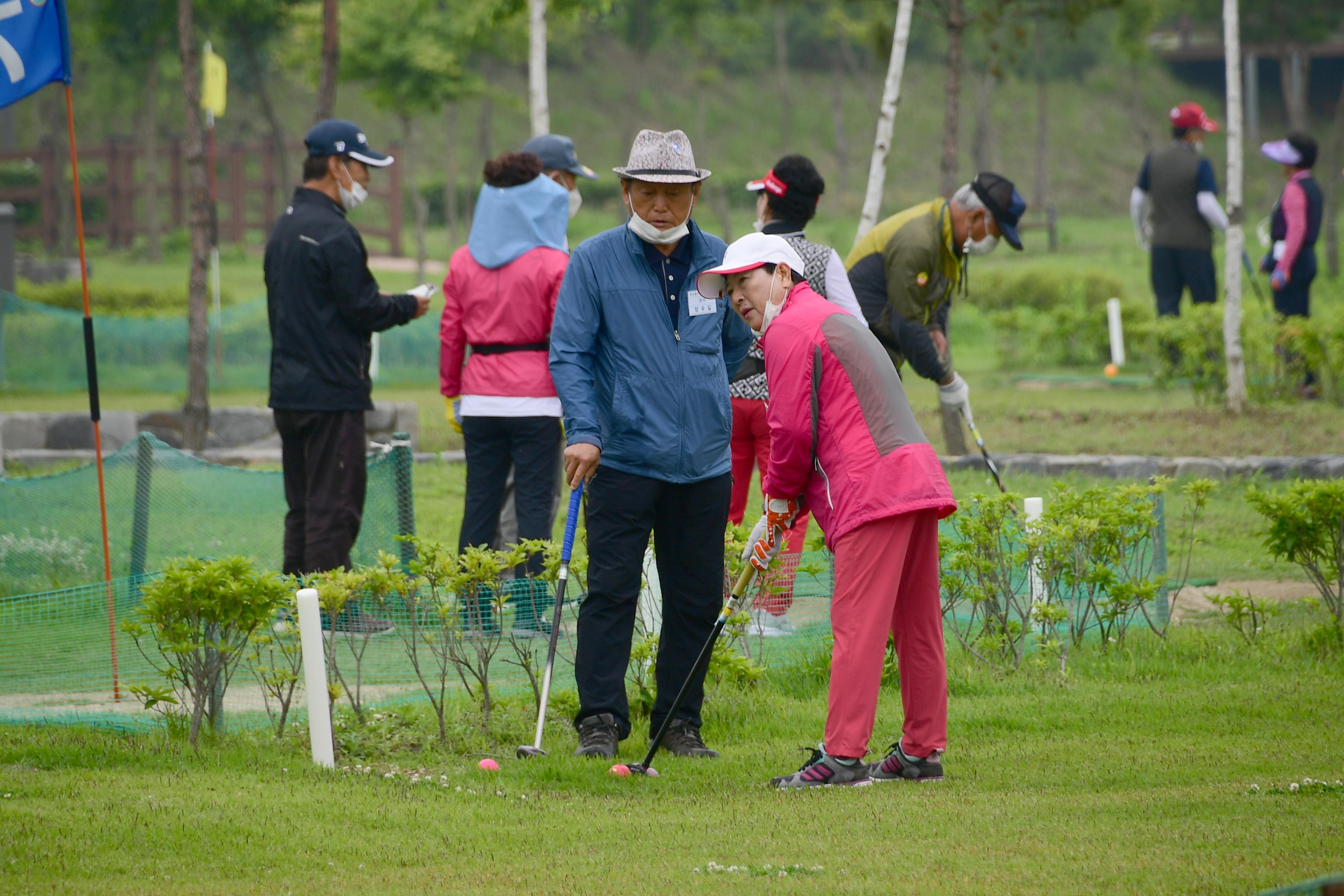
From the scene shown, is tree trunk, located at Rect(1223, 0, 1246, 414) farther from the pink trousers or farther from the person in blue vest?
the pink trousers

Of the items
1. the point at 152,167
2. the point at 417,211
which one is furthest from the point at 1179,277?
the point at 152,167

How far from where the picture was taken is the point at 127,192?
31203 millimetres

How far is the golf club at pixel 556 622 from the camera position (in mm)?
5090

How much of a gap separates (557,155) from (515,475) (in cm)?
167

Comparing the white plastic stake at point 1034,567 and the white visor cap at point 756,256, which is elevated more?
the white visor cap at point 756,256

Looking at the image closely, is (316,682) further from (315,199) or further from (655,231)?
(315,199)

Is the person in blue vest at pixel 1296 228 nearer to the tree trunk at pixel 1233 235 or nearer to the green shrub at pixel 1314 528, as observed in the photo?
the tree trunk at pixel 1233 235

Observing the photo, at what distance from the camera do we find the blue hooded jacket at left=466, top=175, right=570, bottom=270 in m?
6.89

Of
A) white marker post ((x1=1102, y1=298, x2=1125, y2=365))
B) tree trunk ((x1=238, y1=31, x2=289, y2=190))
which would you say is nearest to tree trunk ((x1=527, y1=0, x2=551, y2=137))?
white marker post ((x1=1102, y1=298, x2=1125, y2=365))

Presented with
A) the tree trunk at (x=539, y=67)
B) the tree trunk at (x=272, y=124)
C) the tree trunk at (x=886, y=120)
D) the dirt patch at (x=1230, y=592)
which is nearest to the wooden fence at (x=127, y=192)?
the tree trunk at (x=272, y=124)

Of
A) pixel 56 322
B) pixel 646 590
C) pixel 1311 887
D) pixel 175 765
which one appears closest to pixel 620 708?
pixel 646 590

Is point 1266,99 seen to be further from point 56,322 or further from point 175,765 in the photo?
point 175,765

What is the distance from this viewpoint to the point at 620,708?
505 cm

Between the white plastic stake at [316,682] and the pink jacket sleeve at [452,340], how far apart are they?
2.29 m
